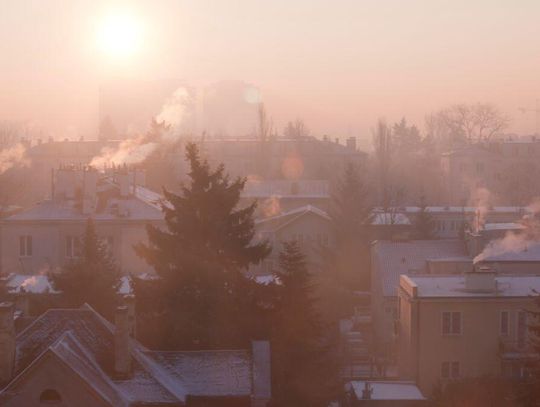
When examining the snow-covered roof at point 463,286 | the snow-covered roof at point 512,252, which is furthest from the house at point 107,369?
the snow-covered roof at point 512,252

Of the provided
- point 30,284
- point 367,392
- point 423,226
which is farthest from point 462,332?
point 423,226

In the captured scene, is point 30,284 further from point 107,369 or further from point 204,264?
point 107,369

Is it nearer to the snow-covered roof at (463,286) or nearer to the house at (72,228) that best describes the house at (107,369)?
the snow-covered roof at (463,286)

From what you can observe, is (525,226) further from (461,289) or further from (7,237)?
(7,237)

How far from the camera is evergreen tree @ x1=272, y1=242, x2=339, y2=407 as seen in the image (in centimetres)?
2205

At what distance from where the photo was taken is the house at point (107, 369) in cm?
1428

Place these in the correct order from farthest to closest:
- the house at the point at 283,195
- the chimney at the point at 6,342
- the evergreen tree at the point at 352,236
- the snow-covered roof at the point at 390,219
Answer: the house at the point at 283,195 → the snow-covered roof at the point at 390,219 → the evergreen tree at the point at 352,236 → the chimney at the point at 6,342

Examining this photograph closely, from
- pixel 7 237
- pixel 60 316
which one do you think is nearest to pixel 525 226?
pixel 7 237

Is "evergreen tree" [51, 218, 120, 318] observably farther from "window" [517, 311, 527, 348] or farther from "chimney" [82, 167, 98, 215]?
"chimney" [82, 167, 98, 215]

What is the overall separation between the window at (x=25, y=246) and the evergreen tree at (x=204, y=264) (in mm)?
15835

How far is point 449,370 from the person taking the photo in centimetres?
2722

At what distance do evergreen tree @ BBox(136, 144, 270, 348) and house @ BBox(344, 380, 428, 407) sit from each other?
346cm

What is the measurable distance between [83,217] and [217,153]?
41.6m

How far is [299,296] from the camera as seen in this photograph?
922 inches
